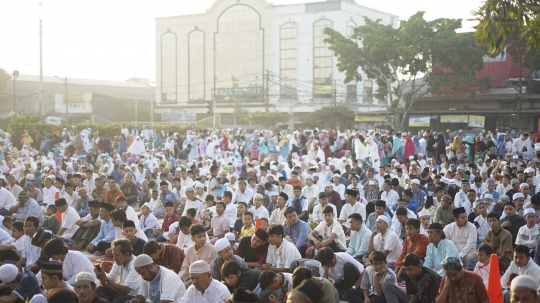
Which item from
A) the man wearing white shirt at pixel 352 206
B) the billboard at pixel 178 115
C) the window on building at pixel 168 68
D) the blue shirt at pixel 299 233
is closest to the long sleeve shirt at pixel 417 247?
the blue shirt at pixel 299 233

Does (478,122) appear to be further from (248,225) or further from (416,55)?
(248,225)

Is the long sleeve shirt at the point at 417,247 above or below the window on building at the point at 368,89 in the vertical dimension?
below

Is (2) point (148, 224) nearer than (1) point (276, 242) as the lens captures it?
No

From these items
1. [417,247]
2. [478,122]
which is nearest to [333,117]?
[478,122]

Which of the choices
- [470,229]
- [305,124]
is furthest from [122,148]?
[305,124]

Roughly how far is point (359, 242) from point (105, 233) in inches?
151

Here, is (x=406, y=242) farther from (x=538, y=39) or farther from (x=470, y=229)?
(x=538, y=39)

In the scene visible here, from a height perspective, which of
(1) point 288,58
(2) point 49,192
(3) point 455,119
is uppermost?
(1) point 288,58

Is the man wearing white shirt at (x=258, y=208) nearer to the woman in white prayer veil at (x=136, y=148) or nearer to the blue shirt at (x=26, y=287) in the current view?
the blue shirt at (x=26, y=287)

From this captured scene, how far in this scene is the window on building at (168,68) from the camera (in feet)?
191

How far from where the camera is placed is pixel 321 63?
2034 inches

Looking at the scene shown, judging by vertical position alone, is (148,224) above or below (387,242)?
below

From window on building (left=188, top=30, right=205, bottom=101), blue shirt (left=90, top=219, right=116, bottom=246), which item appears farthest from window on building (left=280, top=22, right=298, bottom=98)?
blue shirt (left=90, top=219, right=116, bottom=246)

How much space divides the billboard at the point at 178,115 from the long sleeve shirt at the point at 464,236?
46942 mm
